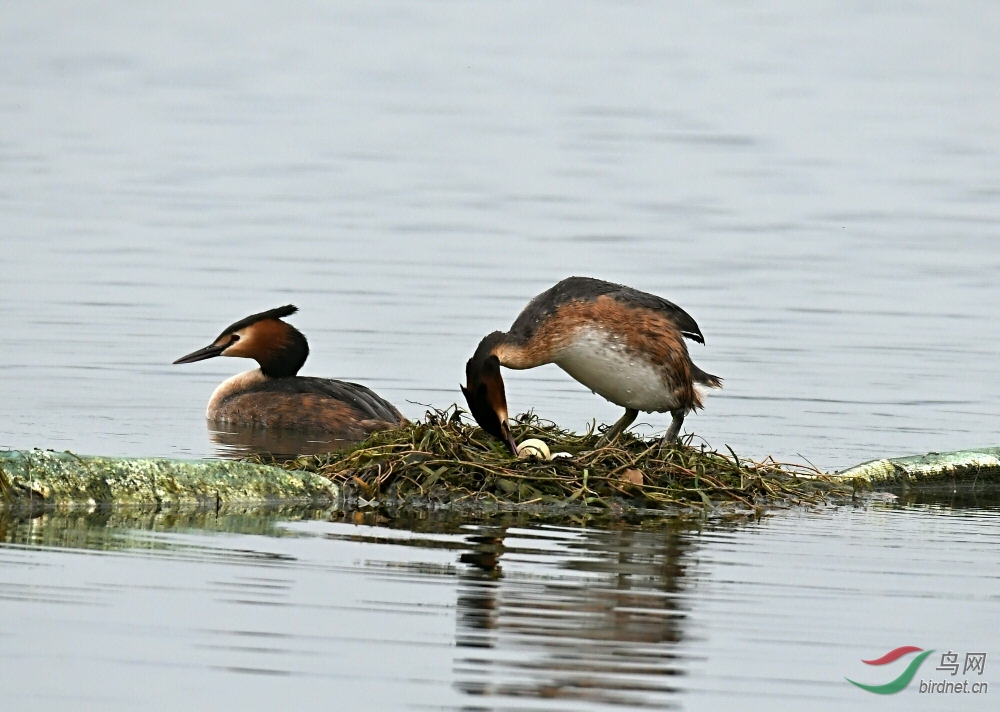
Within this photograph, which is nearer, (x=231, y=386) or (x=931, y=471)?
(x=931, y=471)

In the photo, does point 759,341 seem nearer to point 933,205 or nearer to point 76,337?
point 76,337

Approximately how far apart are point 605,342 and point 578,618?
10.9 feet

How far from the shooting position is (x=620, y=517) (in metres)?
9.58

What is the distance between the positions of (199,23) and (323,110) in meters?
27.4

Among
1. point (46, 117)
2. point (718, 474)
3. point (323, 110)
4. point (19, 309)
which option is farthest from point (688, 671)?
point (323, 110)

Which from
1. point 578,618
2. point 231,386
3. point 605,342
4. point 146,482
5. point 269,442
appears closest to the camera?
point 578,618

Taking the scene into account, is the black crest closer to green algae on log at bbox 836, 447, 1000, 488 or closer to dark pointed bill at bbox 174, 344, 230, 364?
dark pointed bill at bbox 174, 344, 230, 364

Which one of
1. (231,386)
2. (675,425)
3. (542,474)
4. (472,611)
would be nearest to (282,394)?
(231,386)

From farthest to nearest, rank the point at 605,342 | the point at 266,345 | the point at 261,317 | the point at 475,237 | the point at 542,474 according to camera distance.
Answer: the point at 475,237 < the point at 266,345 < the point at 261,317 < the point at 605,342 < the point at 542,474

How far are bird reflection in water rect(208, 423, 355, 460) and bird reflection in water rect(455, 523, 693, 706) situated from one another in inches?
150

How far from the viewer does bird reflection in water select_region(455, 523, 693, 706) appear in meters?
6.66

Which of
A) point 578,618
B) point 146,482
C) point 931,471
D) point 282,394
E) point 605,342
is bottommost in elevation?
point 578,618

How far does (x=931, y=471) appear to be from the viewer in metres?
11.0

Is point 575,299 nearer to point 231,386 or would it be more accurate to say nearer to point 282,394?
point 282,394
